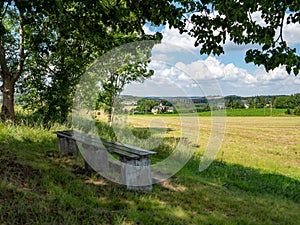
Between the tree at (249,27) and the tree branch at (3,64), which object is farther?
the tree branch at (3,64)

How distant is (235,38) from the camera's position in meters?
4.24

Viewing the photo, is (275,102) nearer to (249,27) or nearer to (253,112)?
(253,112)

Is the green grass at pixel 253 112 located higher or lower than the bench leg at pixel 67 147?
higher

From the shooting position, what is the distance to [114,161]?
5211mm

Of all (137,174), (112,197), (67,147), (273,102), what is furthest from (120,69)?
(273,102)

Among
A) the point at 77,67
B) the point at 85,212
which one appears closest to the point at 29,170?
the point at 85,212

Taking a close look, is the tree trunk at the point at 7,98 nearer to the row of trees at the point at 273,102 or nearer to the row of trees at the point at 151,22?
the row of trees at the point at 151,22

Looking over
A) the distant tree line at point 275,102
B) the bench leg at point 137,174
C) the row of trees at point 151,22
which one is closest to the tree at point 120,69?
the row of trees at point 151,22

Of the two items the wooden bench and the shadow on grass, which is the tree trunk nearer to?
the shadow on grass

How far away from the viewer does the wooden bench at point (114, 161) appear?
14.1 feet

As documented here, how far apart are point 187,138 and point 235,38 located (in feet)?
20.5

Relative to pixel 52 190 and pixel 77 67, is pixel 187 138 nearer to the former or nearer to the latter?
pixel 77 67

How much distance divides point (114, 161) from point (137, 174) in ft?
3.37

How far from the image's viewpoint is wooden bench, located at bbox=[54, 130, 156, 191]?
4.29 metres
